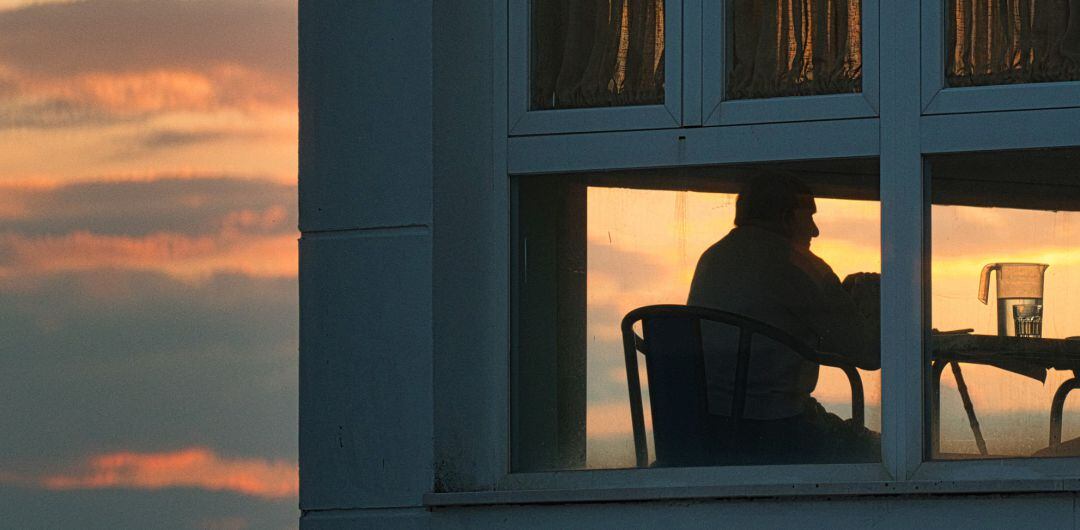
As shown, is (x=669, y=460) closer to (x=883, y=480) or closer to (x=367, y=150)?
(x=883, y=480)

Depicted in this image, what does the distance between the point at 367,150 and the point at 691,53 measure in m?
0.93

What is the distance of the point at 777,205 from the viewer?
4.72 meters

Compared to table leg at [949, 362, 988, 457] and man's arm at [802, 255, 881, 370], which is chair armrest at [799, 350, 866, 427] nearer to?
man's arm at [802, 255, 881, 370]

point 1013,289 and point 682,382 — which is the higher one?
point 1013,289

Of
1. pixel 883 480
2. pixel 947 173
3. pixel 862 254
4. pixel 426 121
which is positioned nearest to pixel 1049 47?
pixel 947 173

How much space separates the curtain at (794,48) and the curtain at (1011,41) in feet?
0.82

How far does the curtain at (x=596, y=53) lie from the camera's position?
484cm

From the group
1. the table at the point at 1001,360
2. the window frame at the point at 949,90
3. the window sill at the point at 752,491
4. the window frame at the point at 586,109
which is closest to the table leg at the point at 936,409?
the table at the point at 1001,360

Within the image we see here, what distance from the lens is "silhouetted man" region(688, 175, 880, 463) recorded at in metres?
4.59

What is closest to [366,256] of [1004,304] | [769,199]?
[769,199]

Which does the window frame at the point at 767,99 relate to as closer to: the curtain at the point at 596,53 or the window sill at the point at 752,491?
the curtain at the point at 596,53

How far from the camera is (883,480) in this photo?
177 inches

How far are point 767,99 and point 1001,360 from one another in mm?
916

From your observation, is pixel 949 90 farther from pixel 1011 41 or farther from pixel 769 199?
pixel 769 199
